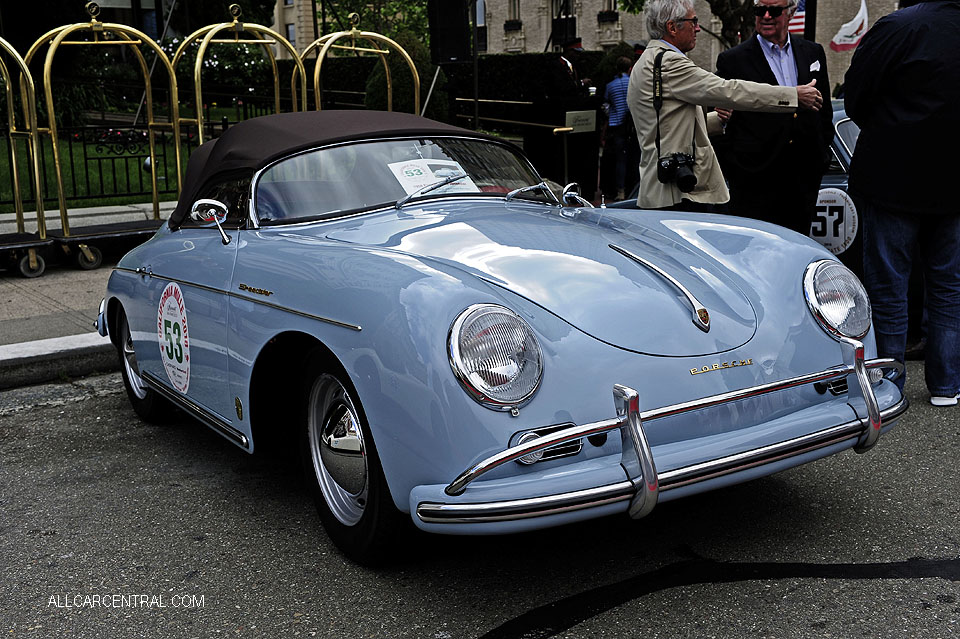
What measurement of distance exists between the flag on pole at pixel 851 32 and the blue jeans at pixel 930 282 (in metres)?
27.3

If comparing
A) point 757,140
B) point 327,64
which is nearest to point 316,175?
point 757,140

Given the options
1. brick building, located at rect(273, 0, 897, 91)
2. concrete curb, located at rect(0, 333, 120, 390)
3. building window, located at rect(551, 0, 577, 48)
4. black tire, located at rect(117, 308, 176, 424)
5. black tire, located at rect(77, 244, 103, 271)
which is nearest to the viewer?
black tire, located at rect(117, 308, 176, 424)

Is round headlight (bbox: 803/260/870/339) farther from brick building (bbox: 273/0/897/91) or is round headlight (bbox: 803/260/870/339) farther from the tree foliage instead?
brick building (bbox: 273/0/897/91)

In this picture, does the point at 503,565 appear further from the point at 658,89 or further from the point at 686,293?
the point at 658,89

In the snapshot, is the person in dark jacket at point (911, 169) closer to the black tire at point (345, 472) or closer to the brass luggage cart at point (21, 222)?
the black tire at point (345, 472)

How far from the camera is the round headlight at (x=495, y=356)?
2.61 metres

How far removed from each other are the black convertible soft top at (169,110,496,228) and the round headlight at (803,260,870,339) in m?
1.73

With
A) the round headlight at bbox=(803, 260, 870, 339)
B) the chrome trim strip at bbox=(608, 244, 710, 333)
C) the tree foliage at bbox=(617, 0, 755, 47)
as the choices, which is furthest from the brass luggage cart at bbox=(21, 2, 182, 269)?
the tree foliage at bbox=(617, 0, 755, 47)

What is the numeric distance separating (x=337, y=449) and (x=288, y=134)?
5.33ft

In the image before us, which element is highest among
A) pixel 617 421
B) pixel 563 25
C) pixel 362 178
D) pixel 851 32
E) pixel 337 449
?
pixel 563 25

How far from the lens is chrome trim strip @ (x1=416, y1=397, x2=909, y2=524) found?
8.25ft

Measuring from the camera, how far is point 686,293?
307cm

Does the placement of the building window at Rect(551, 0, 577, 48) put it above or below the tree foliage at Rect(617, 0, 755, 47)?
above

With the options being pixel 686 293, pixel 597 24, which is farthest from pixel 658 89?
pixel 597 24
